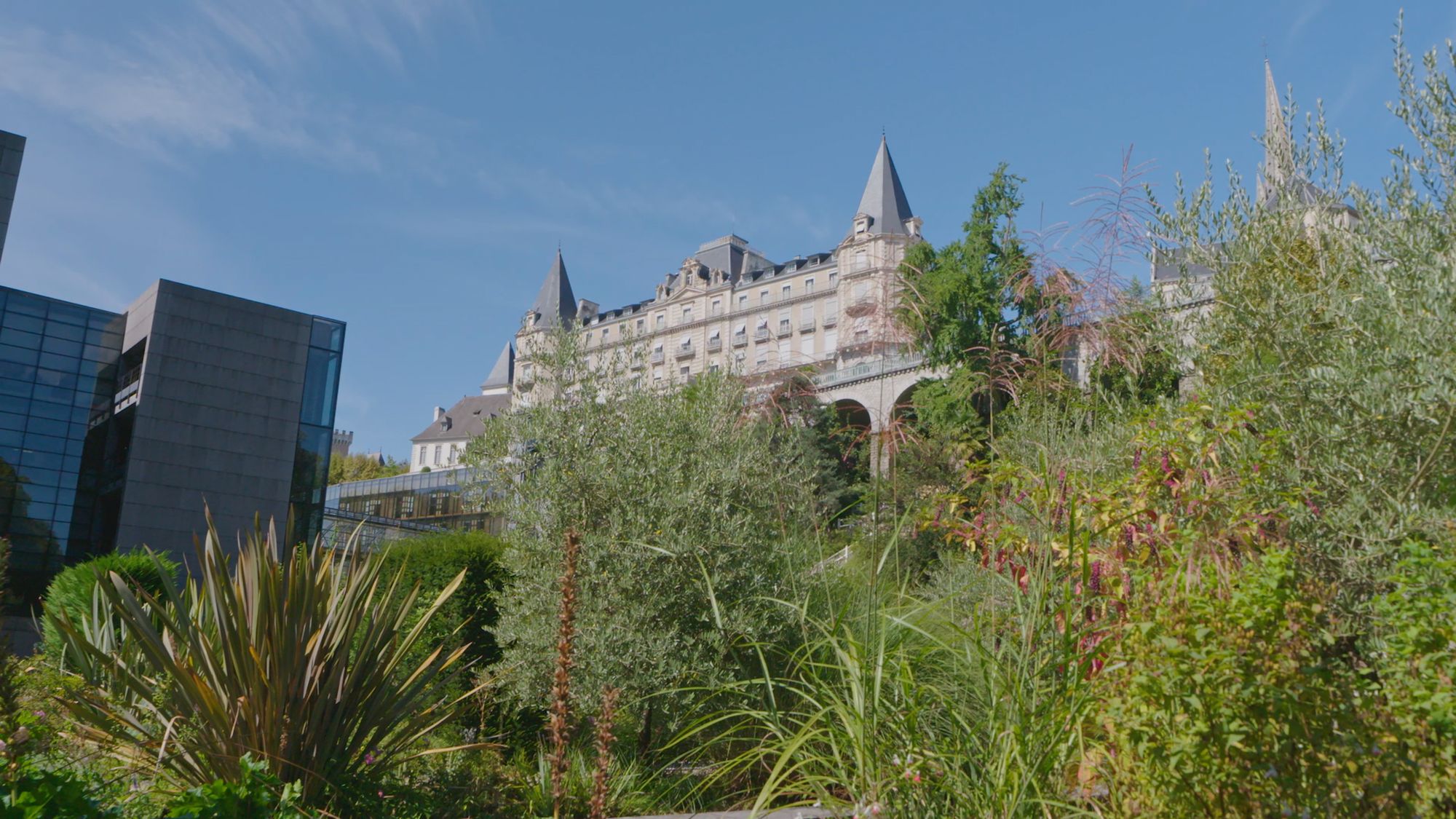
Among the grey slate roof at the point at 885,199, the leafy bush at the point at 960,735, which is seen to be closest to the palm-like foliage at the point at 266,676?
the leafy bush at the point at 960,735

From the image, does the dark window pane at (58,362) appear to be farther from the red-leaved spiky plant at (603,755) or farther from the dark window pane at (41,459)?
the red-leaved spiky plant at (603,755)

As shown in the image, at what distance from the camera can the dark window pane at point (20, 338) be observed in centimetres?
2268

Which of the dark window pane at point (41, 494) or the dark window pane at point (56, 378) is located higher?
the dark window pane at point (56, 378)

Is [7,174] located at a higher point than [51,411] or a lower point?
higher

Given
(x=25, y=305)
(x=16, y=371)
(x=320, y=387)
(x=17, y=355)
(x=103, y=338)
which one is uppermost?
(x=25, y=305)

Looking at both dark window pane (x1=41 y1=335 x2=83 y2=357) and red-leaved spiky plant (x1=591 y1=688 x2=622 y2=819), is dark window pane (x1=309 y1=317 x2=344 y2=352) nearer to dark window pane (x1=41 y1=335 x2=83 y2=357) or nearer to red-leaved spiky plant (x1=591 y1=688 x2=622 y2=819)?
dark window pane (x1=41 y1=335 x2=83 y2=357)

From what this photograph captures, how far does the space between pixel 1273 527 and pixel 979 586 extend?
1.84m

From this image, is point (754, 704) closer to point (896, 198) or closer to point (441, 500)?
point (441, 500)

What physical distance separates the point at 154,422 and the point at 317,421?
394 cm

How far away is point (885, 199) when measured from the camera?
61.3 metres

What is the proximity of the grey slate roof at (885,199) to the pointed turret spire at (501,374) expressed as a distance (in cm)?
3954

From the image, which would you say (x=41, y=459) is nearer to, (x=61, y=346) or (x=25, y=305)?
(x=61, y=346)

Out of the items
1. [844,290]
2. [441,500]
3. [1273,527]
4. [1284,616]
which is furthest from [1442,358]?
[844,290]

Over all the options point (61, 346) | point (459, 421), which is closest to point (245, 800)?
point (61, 346)
